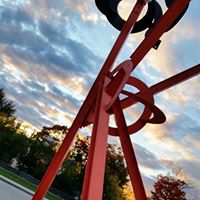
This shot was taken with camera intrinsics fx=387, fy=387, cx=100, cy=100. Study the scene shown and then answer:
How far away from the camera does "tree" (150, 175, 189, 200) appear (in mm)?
33656

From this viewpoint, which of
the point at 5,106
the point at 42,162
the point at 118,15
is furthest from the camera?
the point at 5,106

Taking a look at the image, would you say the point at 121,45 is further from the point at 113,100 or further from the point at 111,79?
the point at 113,100

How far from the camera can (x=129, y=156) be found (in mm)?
4629

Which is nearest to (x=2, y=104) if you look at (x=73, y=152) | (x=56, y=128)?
(x=56, y=128)

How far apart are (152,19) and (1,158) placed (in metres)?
24.5

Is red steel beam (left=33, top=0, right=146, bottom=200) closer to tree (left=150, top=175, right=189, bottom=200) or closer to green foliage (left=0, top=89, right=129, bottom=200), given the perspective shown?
green foliage (left=0, top=89, right=129, bottom=200)

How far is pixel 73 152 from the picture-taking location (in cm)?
3519

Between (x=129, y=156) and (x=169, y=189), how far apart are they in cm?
3134

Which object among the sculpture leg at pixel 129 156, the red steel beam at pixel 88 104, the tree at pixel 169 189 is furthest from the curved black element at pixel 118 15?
the tree at pixel 169 189

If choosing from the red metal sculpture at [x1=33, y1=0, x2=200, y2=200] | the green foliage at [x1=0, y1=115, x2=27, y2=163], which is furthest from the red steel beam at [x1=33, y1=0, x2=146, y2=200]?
the green foliage at [x1=0, y1=115, x2=27, y2=163]

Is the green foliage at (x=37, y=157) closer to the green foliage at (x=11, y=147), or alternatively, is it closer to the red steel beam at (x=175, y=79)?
the green foliage at (x=11, y=147)

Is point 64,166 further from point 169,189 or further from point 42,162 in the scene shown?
point 169,189

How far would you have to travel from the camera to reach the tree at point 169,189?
110 feet

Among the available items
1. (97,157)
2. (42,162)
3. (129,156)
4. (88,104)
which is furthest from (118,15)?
(42,162)
